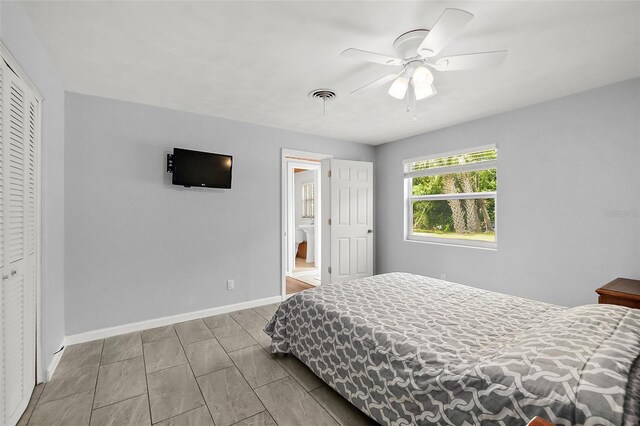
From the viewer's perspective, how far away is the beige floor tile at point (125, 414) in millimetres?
1736

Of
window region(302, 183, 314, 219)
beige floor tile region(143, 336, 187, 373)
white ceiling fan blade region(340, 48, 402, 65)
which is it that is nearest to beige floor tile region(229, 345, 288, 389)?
beige floor tile region(143, 336, 187, 373)

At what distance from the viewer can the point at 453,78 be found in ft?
8.28

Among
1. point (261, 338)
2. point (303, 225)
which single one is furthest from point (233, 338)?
point (303, 225)

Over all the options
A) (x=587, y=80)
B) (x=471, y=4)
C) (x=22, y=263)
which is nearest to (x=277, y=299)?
(x=22, y=263)

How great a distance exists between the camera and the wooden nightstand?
212cm

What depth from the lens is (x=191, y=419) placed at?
1759mm

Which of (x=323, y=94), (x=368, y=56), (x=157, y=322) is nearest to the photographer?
(x=368, y=56)

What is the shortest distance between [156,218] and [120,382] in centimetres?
159

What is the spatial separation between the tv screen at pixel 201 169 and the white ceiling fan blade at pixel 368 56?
2.17 meters

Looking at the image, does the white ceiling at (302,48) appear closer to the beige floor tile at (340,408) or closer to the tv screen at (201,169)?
the tv screen at (201,169)

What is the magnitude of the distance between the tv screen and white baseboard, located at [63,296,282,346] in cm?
147

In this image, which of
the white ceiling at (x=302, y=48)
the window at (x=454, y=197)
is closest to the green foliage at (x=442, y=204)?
the window at (x=454, y=197)

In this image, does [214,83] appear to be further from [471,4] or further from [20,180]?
[471,4]

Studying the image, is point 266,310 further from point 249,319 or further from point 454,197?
point 454,197
